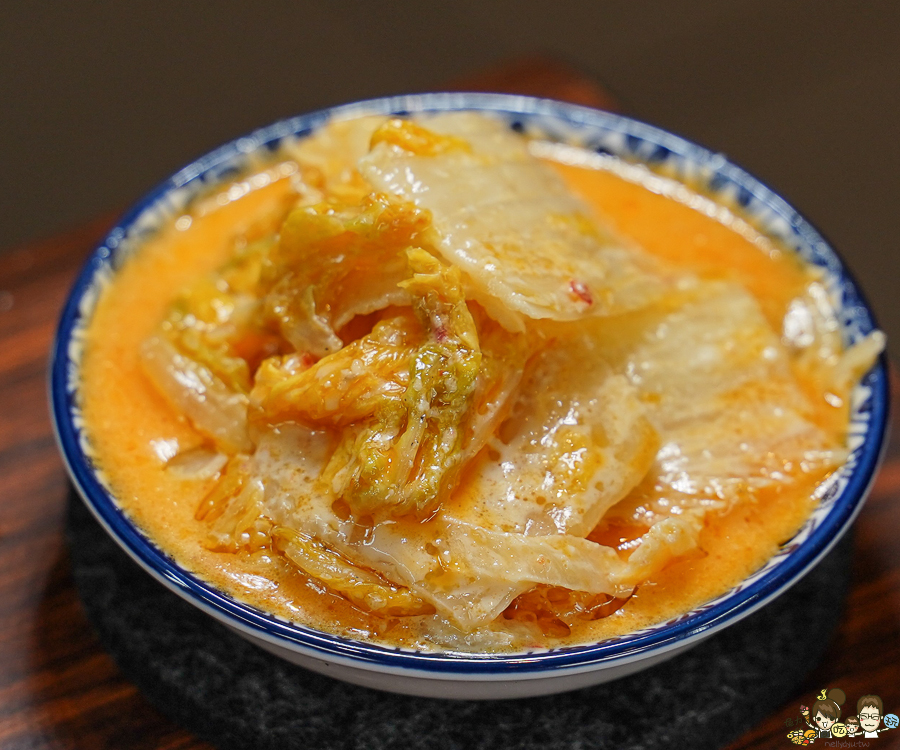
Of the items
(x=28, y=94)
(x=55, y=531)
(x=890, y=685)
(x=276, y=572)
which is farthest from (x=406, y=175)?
(x=28, y=94)

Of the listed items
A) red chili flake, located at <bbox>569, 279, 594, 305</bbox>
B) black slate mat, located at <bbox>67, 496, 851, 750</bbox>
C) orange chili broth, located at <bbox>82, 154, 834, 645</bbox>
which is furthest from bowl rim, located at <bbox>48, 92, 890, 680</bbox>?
red chili flake, located at <bbox>569, 279, 594, 305</bbox>

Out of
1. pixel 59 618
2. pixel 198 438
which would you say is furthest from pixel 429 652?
pixel 59 618

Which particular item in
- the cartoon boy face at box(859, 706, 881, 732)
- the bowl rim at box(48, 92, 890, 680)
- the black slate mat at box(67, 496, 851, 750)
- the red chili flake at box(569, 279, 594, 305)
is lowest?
the black slate mat at box(67, 496, 851, 750)

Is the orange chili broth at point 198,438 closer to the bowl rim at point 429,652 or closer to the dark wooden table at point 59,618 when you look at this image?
the bowl rim at point 429,652

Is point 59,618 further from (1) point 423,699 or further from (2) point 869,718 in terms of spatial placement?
(2) point 869,718

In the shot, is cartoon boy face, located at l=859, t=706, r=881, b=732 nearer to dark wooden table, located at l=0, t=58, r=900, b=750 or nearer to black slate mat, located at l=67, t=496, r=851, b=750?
dark wooden table, located at l=0, t=58, r=900, b=750

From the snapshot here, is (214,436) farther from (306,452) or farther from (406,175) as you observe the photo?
(406,175)
